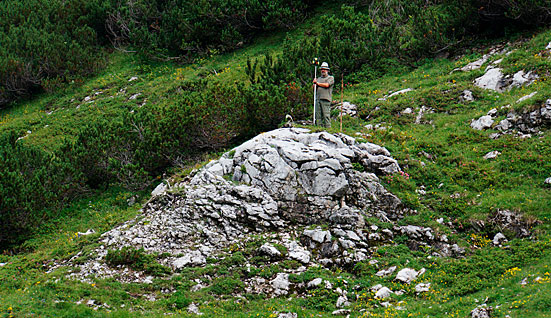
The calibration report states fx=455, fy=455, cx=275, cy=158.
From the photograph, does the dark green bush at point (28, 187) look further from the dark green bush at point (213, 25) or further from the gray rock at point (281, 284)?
the dark green bush at point (213, 25)

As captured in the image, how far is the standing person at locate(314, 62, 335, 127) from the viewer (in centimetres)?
1692

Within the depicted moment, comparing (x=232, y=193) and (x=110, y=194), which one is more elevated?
(x=232, y=193)

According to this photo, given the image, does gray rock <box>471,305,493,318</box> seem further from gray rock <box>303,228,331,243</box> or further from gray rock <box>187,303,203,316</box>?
gray rock <box>187,303,203,316</box>

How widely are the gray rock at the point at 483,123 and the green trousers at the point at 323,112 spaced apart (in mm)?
5532

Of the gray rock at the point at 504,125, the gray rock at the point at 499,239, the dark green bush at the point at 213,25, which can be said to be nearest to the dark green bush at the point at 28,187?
the dark green bush at the point at 213,25

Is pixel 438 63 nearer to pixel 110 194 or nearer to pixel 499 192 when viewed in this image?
pixel 499 192

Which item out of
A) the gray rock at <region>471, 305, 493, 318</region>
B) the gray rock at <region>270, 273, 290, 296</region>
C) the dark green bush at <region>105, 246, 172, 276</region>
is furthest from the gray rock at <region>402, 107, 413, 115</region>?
the dark green bush at <region>105, 246, 172, 276</region>

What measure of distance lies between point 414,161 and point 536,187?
12.5 ft

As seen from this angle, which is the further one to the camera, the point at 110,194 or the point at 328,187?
the point at 110,194

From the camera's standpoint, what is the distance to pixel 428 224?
13516mm

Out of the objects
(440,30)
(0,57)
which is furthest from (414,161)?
(0,57)

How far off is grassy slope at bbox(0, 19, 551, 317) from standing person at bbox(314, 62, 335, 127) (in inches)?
45.7

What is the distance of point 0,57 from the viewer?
30.3 m

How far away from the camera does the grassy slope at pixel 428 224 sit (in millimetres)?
10547
